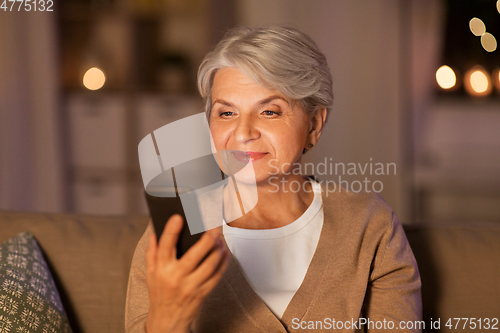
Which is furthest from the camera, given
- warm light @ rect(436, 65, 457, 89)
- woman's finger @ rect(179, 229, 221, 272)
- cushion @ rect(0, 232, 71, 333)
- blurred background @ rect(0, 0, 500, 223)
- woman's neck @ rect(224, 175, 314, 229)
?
warm light @ rect(436, 65, 457, 89)

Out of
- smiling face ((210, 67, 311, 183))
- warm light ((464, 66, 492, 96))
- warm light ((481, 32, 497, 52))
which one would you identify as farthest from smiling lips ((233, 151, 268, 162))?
warm light ((481, 32, 497, 52))

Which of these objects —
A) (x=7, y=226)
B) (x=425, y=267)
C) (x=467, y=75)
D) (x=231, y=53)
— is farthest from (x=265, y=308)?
(x=467, y=75)

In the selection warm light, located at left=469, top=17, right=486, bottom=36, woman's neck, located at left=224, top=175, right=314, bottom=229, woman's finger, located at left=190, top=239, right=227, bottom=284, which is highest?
warm light, located at left=469, top=17, right=486, bottom=36

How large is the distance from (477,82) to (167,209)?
338cm

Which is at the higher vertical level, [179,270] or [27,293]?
[179,270]

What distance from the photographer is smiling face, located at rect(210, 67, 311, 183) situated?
3.32 ft

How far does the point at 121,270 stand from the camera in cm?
119

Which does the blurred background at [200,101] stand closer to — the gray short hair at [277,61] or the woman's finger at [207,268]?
the gray short hair at [277,61]

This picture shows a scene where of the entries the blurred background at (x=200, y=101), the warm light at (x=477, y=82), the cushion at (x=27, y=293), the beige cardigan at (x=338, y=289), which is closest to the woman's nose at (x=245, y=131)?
the beige cardigan at (x=338, y=289)

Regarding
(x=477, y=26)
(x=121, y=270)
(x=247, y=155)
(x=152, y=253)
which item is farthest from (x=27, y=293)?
(x=477, y=26)

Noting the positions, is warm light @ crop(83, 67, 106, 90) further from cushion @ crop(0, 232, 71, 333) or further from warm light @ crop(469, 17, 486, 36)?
warm light @ crop(469, 17, 486, 36)

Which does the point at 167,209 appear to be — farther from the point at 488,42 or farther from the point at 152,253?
the point at 488,42

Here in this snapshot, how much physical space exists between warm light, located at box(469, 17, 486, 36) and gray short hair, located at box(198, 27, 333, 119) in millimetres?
2863

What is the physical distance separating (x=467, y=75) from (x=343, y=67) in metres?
1.09
